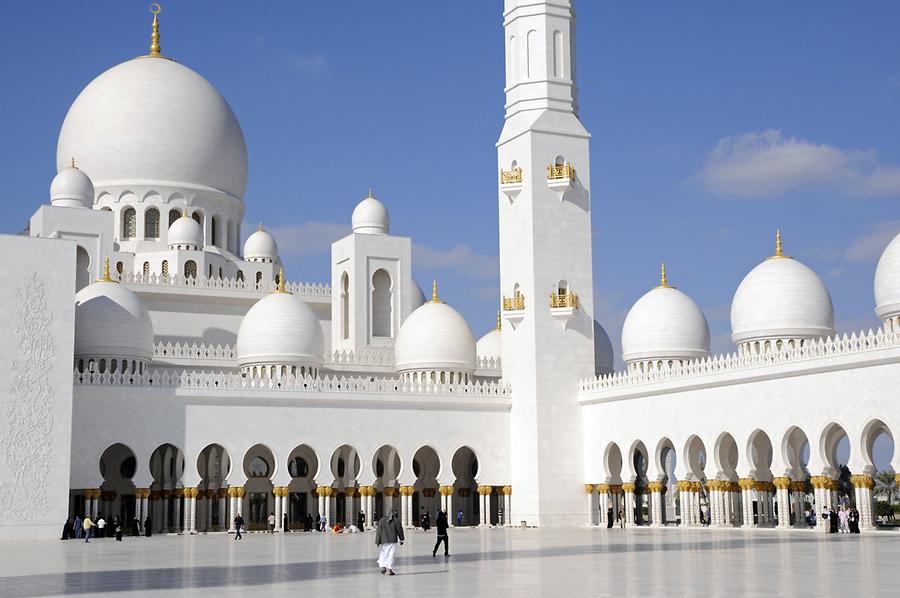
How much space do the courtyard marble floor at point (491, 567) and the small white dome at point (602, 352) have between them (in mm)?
12802

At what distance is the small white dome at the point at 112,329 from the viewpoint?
90.2ft

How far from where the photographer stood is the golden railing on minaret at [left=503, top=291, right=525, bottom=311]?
92.5 feet

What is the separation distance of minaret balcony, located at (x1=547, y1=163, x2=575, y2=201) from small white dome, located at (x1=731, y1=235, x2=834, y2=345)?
4643 millimetres

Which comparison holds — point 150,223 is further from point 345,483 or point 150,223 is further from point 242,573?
point 242,573

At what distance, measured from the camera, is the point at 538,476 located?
91.3ft

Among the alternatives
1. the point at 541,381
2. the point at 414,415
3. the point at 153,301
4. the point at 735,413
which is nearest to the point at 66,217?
the point at 153,301

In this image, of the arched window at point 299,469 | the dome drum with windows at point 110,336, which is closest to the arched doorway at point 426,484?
the arched window at point 299,469

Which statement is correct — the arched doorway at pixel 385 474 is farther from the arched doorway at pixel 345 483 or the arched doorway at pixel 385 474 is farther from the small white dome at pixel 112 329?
the small white dome at pixel 112 329

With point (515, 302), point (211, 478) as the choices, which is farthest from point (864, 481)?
point (211, 478)

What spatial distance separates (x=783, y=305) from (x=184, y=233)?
16.5 m

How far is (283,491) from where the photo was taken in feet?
88.9

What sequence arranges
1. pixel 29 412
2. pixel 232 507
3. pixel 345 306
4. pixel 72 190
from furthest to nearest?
pixel 345 306 → pixel 72 190 → pixel 232 507 → pixel 29 412

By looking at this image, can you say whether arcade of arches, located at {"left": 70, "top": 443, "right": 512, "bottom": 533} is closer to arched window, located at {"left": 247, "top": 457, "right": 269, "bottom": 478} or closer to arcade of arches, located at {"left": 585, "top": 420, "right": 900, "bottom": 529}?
arched window, located at {"left": 247, "top": 457, "right": 269, "bottom": 478}

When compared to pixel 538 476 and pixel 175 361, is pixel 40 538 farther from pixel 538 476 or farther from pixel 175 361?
pixel 538 476
